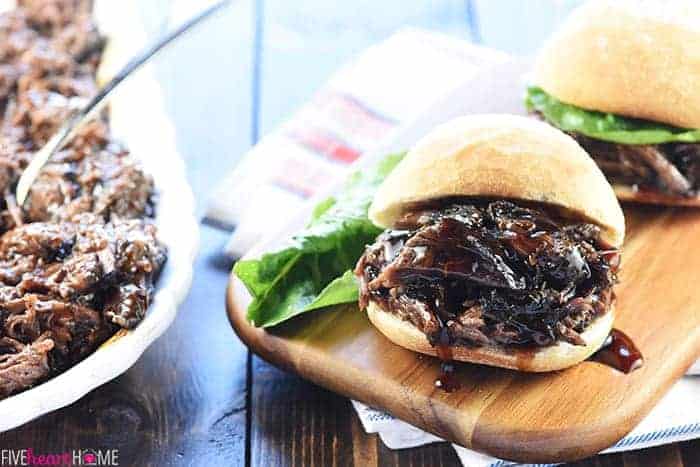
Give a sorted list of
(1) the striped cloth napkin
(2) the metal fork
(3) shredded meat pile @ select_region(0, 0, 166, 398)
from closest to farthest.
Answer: (3) shredded meat pile @ select_region(0, 0, 166, 398) < (2) the metal fork < (1) the striped cloth napkin

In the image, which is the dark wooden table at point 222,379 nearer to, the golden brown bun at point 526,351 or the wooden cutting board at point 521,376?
the wooden cutting board at point 521,376

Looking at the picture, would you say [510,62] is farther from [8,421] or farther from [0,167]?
[8,421]

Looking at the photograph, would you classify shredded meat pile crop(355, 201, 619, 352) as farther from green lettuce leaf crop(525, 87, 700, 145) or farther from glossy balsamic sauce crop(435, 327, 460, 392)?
green lettuce leaf crop(525, 87, 700, 145)

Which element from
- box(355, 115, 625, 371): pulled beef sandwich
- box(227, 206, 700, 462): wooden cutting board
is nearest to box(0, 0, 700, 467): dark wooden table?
box(227, 206, 700, 462): wooden cutting board

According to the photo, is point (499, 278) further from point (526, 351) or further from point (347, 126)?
point (347, 126)

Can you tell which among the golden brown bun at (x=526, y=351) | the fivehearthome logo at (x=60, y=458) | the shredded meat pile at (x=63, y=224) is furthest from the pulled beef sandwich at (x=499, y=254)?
the fivehearthome logo at (x=60, y=458)

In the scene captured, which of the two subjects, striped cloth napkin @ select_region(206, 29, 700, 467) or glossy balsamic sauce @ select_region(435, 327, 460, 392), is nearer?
glossy balsamic sauce @ select_region(435, 327, 460, 392)

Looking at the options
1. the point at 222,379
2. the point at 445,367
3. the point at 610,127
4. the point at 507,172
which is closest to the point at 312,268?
the point at 222,379
